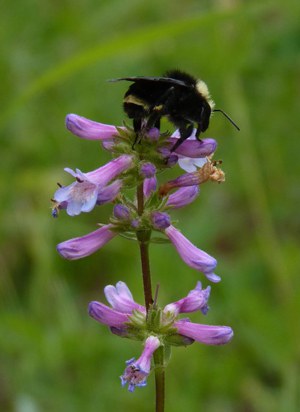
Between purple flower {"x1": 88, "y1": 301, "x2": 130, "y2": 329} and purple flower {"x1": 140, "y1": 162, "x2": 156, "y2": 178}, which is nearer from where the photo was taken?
purple flower {"x1": 140, "y1": 162, "x2": 156, "y2": 178}

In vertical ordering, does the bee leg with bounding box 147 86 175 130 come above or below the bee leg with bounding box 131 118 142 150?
above

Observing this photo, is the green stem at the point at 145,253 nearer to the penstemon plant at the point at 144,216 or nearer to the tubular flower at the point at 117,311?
the penstemon plant at the point at 144,216

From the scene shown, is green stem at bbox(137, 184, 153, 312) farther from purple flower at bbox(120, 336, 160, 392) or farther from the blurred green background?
the blurred green background

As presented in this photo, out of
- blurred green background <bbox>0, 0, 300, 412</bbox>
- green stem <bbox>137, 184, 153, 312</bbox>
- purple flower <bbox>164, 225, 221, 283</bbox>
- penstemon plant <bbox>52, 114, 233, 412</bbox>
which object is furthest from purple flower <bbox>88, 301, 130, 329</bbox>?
blurred green background <bbox>0, 0, 300, 412</bbox>

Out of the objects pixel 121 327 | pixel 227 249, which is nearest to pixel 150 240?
pixel 121 327

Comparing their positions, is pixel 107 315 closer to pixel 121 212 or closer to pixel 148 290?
pixel 148 290

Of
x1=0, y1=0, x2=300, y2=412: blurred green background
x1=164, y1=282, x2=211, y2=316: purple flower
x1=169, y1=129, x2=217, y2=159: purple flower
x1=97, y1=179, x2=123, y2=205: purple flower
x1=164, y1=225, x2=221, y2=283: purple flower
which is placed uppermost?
x1=169, y1=129, x2=217, y2=159: purple flower

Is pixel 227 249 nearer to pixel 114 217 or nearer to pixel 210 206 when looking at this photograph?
pixel 210 206
